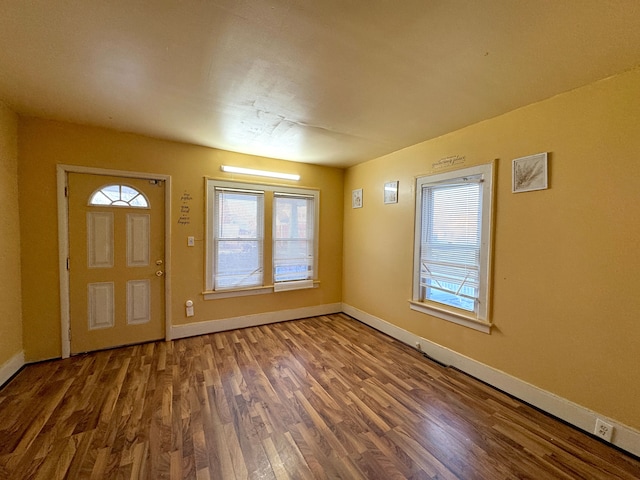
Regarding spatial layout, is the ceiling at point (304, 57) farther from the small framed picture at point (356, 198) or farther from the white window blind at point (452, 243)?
the small framed picture at point (356, 198)

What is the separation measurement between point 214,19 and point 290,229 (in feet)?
9.74

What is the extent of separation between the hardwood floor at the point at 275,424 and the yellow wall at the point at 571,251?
1.19 ft

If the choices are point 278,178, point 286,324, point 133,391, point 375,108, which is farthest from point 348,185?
point 133,391

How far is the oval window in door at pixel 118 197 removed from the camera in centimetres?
295

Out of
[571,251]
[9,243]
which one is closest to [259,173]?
[9,243]

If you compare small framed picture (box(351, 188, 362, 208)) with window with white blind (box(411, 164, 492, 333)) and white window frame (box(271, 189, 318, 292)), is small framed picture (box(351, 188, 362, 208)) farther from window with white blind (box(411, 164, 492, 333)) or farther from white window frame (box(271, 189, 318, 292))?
window with white blind (box(411, 164, 492, 333))

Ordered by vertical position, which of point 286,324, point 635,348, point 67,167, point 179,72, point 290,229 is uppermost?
point 179,72

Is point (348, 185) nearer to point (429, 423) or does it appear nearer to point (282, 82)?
point (282, 82)

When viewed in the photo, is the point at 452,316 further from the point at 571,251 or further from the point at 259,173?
the point at 259,173

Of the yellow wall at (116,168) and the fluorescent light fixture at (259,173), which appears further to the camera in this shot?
the fluorescent light fixture at (259,173)

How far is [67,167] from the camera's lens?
2766 millimetres

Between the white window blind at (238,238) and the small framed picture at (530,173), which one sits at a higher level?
the small framed picture at (530,173)

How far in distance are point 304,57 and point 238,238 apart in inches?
103

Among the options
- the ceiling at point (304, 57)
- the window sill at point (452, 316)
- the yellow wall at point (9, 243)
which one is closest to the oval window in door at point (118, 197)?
the yellow wall at point (9, 243)
